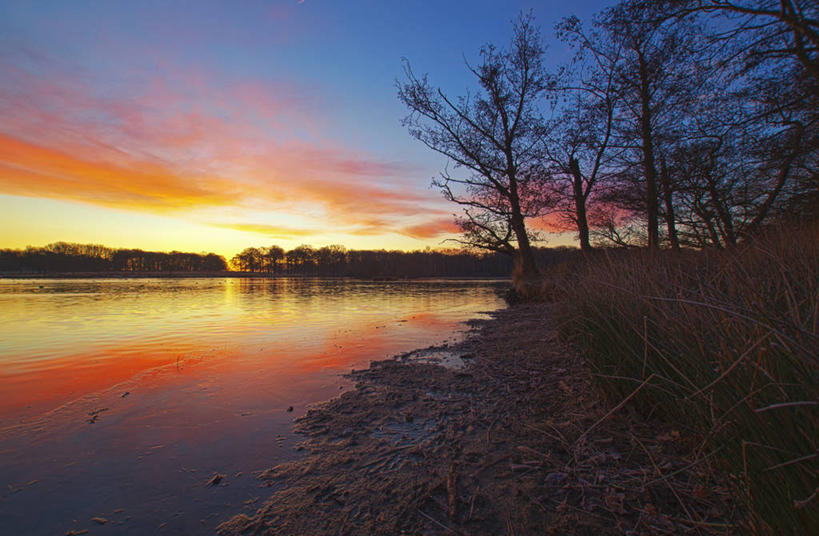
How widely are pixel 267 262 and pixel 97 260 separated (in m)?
52.7

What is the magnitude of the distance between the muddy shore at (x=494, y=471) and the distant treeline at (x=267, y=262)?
3545 inches

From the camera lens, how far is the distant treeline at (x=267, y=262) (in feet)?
357

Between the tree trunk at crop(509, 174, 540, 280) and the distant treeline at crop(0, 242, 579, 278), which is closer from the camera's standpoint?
the tree trunk at crop(509, 174, 540, 280)

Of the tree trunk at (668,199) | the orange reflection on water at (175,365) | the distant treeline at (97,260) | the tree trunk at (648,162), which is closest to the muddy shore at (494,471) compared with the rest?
the orange reflection on water at (175,365)

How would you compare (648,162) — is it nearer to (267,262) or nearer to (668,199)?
(668,199)

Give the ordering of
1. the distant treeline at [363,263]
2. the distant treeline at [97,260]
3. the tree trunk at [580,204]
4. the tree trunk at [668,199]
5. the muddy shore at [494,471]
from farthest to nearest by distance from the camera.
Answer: the distant treeline at [97,260] < the distant treeline at [363,263] < the tree trunk at [580,204] < the tree trunk at [668,199] < the muddy shore at [494,471]

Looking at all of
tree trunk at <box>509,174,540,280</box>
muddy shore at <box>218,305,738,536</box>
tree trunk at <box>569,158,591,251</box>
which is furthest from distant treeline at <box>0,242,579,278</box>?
muddy shore at <box>218,305,738,536</box>

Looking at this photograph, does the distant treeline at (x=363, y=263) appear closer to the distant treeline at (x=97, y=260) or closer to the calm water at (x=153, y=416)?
the distant treeline at (x=97, y=260)

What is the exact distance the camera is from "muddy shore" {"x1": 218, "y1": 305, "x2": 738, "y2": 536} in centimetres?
188

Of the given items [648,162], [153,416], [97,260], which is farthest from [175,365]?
[97,260]

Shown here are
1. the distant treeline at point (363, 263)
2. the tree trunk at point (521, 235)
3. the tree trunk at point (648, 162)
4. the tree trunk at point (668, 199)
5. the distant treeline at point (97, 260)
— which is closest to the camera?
the tree trunk at point (668, 199)

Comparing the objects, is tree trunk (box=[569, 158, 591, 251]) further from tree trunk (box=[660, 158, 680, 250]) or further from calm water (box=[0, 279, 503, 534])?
calm water (box=[0, 279, 503, 534])

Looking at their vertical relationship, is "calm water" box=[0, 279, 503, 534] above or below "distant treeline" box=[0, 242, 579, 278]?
below

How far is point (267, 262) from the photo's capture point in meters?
140
